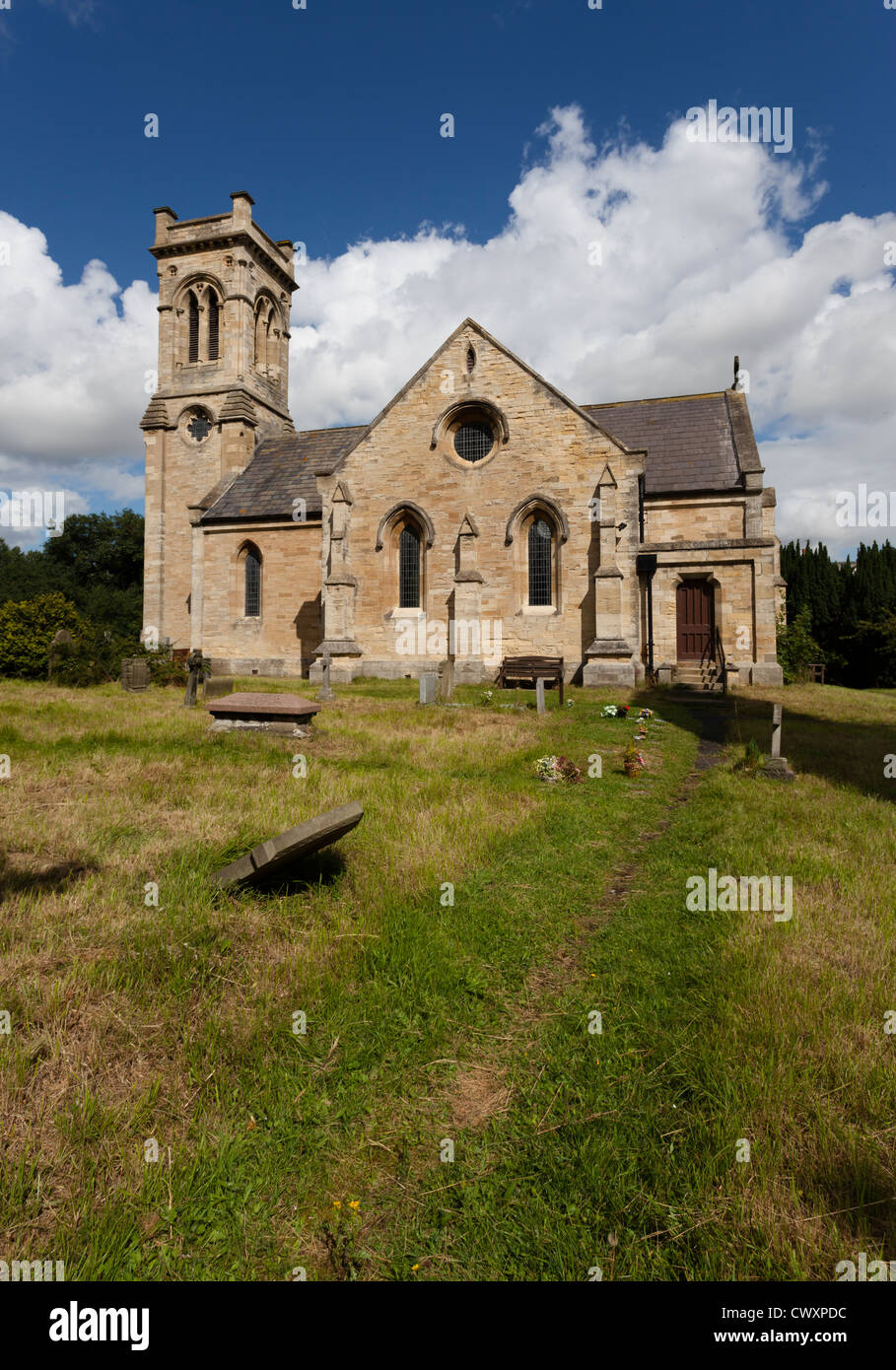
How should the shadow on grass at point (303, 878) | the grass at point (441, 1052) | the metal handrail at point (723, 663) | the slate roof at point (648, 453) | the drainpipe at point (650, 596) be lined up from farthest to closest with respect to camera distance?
the slate roof at point (648, 453) < the drainpipe at point (650, 596) < the metal handrail at point (723, 663) < the shadow on grass at point (303, 878) < the grass at point (441, 1052)

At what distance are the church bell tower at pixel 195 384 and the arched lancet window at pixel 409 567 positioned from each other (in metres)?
11.3

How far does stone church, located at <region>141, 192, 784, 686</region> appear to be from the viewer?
20375mm

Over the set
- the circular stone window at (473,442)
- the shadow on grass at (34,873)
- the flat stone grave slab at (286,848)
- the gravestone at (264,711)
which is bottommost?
the shadow on grass at (34,873)

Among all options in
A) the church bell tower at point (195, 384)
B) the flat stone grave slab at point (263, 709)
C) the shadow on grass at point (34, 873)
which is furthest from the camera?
the church bell tower at point (195, 384)

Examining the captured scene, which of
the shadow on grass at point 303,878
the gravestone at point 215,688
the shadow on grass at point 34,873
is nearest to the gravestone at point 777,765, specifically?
the shadow on grass at point 303,878

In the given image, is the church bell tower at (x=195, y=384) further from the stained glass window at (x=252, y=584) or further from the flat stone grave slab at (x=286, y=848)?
the flat stone grave slab at (x=286, y=848)

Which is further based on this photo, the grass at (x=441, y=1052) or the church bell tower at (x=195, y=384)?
the church bell tower at (x=195, y=384)

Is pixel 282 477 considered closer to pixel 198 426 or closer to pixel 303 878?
pixel 198 426

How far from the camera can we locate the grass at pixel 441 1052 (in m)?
1.97

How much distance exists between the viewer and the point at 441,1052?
9.55 ft

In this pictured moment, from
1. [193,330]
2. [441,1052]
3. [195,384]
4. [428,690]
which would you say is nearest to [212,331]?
[193,330]

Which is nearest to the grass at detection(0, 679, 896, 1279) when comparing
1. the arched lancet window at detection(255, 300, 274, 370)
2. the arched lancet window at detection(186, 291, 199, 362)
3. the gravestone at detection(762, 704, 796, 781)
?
the gravestone at detection(762, 704, 796, 781)

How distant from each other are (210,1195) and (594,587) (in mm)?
19591

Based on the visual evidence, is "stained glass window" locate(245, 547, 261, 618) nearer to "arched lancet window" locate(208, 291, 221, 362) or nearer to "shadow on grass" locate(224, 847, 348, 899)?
"arched lancet window" locate(208, 291, 221, 362)
